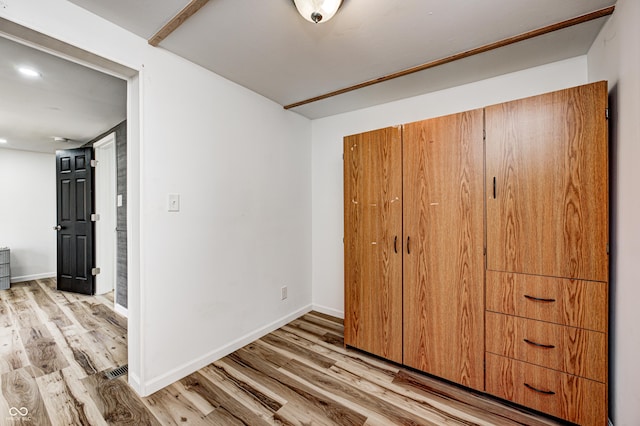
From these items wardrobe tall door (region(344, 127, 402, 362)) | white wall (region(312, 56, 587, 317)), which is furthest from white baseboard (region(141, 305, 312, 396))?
wardrobe tall door (region(344, 127, 402, 362))

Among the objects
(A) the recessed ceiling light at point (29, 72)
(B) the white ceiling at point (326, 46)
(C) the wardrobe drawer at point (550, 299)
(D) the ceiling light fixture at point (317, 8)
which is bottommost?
(C) the wardrobe drawer at point (550, 299)

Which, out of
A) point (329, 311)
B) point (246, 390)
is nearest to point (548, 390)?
point (246, 390)

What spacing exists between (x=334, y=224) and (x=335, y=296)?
2.79 ft

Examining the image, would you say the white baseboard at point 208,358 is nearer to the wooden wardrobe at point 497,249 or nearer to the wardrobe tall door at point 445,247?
the wooden wardrobe at point 497,249

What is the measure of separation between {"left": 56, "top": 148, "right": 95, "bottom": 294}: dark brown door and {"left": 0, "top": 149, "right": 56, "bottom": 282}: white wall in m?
1.33

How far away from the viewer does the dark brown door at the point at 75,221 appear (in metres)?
3.79

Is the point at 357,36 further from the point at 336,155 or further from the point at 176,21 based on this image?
the point at 336,155

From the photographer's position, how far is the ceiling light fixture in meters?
1.33

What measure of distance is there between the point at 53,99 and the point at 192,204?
207 centimetres

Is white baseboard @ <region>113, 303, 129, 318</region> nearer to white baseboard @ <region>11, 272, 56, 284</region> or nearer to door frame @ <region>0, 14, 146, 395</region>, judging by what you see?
door frame @ <region>0, 14, 146, 395</region>

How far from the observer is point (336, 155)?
3092 millimetres

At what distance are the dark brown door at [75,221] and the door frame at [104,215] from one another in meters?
0.07

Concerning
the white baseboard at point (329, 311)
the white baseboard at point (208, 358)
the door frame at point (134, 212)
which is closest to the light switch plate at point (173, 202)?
the door frame at point (134, 212)

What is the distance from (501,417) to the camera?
159cm
